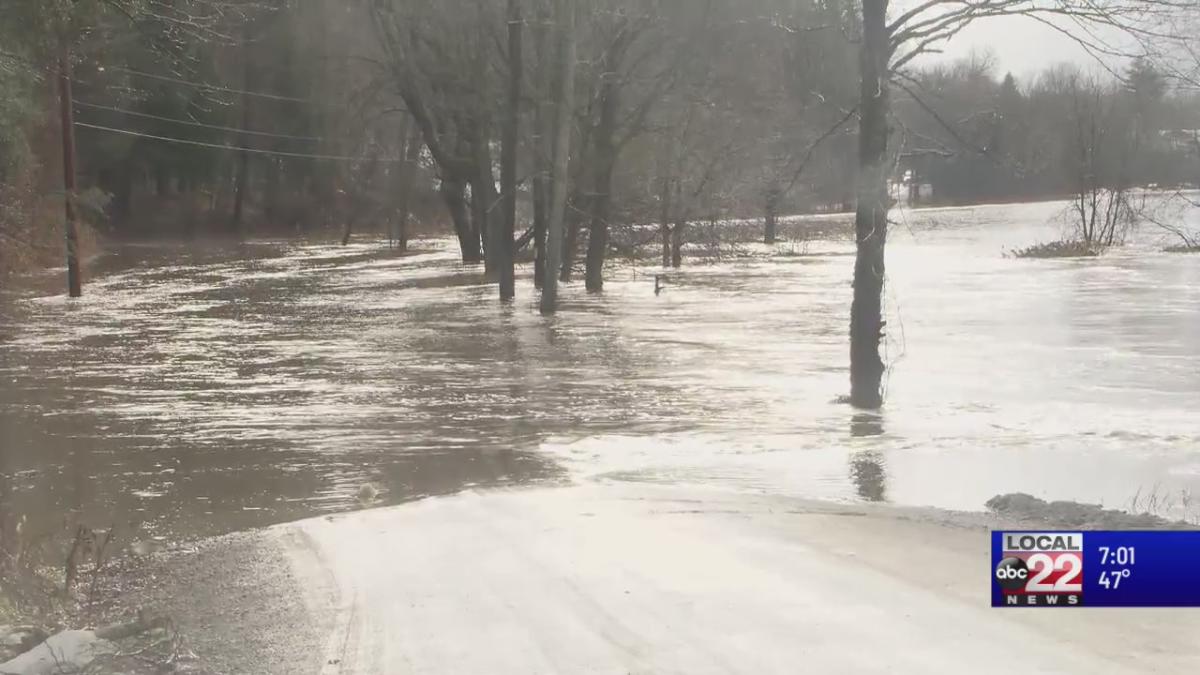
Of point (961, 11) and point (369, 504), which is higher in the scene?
point (961, 11)

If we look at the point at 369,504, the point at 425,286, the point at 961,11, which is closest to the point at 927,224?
the point at 425,286

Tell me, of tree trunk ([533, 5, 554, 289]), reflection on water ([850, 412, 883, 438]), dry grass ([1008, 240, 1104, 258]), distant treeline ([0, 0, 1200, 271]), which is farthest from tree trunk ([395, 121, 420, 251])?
reflection on water ([850, 412, 883, 438])

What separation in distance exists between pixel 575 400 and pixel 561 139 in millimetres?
12787

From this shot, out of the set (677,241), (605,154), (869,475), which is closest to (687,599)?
(869,475)

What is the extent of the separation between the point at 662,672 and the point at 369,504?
206 inches

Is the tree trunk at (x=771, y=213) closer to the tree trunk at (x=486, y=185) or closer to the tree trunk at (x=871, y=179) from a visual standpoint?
the tree trunk at (x=871, y=179)

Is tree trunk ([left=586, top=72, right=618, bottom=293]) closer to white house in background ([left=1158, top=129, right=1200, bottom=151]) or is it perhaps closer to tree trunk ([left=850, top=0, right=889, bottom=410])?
white house in background ([left=1158, top=129, right=1200, bottom=151])

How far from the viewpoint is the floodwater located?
10.8 m

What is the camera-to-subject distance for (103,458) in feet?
40.7

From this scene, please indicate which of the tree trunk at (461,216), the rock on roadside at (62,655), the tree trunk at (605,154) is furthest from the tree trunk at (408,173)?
the rock on roadside at (62,655)

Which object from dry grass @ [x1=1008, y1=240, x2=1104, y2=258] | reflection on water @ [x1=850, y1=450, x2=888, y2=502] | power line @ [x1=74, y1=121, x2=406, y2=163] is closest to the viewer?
reflection on water @ [x1=850, y1=450, x2=888, y2=502]

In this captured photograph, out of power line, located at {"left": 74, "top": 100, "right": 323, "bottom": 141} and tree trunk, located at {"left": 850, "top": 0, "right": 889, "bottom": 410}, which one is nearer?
tree trunk, located at {"left": 850, "top": 0, "right": 889, "bottom": 410}

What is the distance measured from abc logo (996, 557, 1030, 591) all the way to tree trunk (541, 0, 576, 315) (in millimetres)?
22508

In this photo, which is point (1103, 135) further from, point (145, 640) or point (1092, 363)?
point (145, 640)
